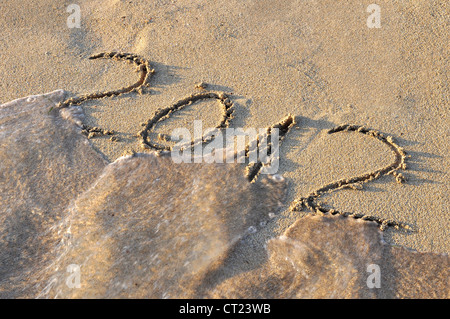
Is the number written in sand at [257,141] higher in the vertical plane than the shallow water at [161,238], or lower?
higher

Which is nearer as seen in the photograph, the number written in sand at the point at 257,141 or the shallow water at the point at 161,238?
the shallow water at the point at 161,238

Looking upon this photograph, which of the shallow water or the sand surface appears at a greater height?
the sand surface

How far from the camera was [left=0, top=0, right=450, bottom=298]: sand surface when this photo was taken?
8.86 feet

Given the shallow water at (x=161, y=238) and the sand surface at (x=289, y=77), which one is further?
the sand surface at (x=289, y=77)

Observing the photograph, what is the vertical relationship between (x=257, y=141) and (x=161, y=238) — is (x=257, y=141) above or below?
above

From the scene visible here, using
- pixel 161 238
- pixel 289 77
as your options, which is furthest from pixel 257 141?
pixel 161 238

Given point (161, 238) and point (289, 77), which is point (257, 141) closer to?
point (289, 77)

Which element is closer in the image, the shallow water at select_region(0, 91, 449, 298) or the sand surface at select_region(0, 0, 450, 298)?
the shallow water at select_region(0, 91, 449, 298)

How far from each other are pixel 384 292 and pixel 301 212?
2.12 feet

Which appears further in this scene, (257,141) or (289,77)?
(289,77)

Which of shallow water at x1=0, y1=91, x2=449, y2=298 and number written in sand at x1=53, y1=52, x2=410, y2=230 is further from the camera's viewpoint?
number written in sand at x1=53, y1=52, x2=410, y2=230

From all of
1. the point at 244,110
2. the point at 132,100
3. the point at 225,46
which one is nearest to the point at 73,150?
the point at 132,100

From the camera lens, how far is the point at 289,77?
3312mm

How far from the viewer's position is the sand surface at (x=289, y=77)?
8.86ft
